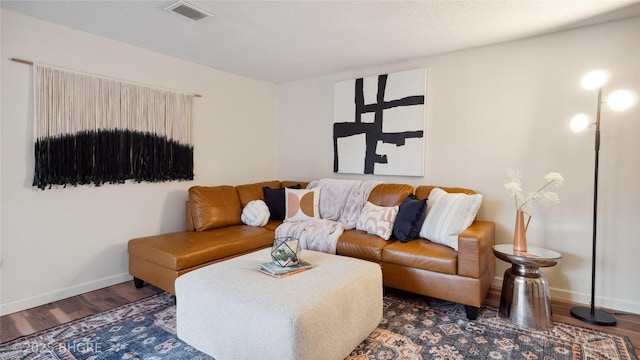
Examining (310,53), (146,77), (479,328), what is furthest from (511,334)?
(146,77)

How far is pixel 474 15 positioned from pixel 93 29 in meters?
3.07

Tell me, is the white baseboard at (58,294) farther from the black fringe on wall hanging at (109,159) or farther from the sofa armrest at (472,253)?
the sofa armrest at (472,253)

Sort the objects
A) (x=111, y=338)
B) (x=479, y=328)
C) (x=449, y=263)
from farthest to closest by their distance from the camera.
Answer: (x=449, y=263), (x=479, y=328), (x=111, y=338)

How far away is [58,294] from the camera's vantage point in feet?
9.04

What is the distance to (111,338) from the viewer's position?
215 centimetres

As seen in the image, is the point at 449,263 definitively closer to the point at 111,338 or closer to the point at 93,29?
the point at 111,338

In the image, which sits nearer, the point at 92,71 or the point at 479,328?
the point at 479,328

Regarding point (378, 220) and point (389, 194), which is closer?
point (378, 220)

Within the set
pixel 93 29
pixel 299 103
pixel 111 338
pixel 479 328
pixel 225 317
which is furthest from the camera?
pixel 299 103

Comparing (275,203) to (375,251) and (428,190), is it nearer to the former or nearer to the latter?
(375,251)

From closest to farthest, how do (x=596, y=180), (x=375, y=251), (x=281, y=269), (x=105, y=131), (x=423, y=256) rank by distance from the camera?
1. (x=281, y=269)
2. (x=596, y=180)
3. (x=423, y=256)
4. (x=375, y=251)
5. (x=105, y=131)

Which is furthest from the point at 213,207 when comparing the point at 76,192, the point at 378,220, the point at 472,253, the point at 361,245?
the point at 472,253

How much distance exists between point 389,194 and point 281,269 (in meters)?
1.65

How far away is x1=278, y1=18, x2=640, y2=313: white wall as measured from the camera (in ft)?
8.51
